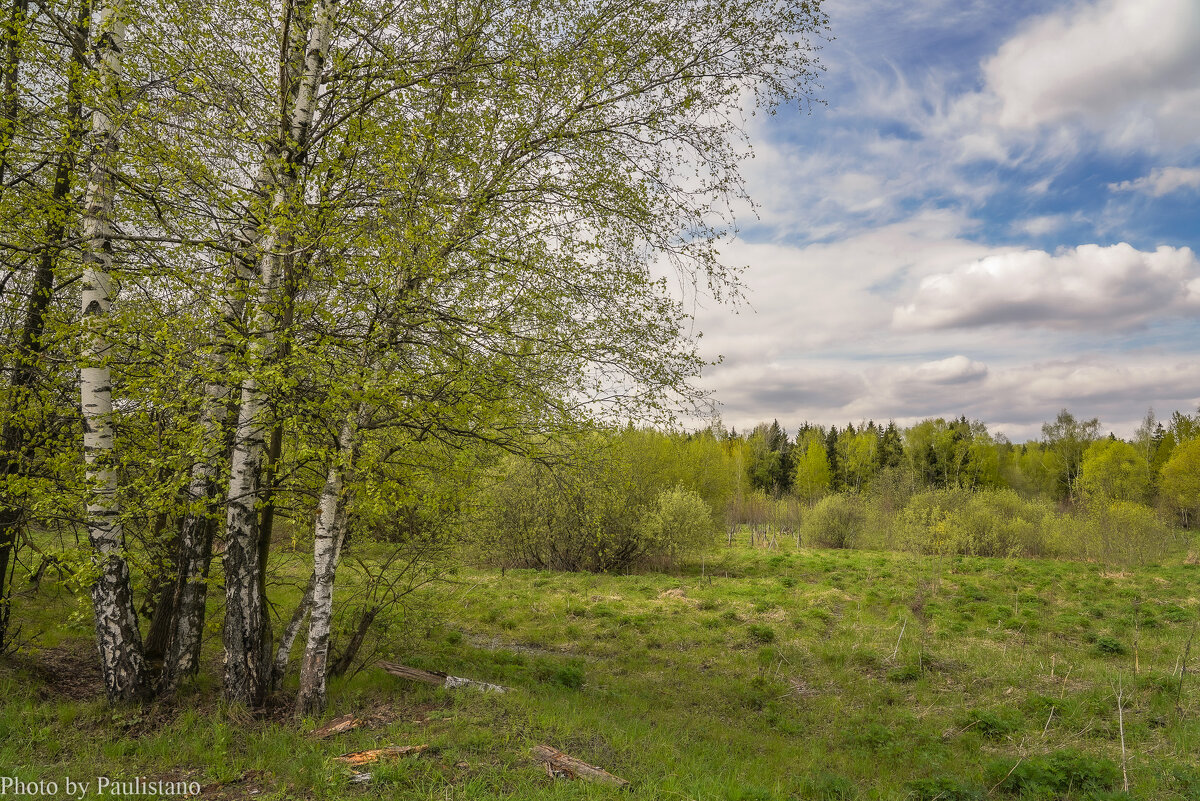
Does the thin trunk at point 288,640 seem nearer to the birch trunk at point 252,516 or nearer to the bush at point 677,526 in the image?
the birch trunk at point 252,516

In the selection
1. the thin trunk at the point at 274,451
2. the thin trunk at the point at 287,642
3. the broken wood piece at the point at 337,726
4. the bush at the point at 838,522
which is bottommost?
the bush at the point at 838,522

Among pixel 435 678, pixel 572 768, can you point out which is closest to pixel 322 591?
pixel 435 678

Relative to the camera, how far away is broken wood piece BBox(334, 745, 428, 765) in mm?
4965

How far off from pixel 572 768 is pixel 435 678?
3.32m

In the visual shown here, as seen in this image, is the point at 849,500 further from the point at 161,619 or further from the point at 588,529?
the point at 161,619

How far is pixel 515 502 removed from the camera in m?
20.7

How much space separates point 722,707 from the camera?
29.6ft

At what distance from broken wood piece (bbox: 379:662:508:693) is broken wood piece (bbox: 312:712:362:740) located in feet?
4.63

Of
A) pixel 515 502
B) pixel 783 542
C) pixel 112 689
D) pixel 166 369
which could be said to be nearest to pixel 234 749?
pixel 112 689

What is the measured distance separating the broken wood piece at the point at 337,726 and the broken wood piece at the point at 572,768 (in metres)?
1.95

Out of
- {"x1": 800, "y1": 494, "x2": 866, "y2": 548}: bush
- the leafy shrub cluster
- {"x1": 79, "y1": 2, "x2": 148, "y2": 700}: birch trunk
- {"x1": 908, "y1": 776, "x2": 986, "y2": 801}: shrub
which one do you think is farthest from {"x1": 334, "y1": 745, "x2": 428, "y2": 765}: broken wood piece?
{"x1": 800, "y1": 494, "x2": 866, "y2": 548}: bush

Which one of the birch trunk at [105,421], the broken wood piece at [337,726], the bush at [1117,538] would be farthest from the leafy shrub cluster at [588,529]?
the bush at [1117,538]

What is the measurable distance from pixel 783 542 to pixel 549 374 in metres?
31.5

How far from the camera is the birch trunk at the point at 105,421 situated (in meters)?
5.59
